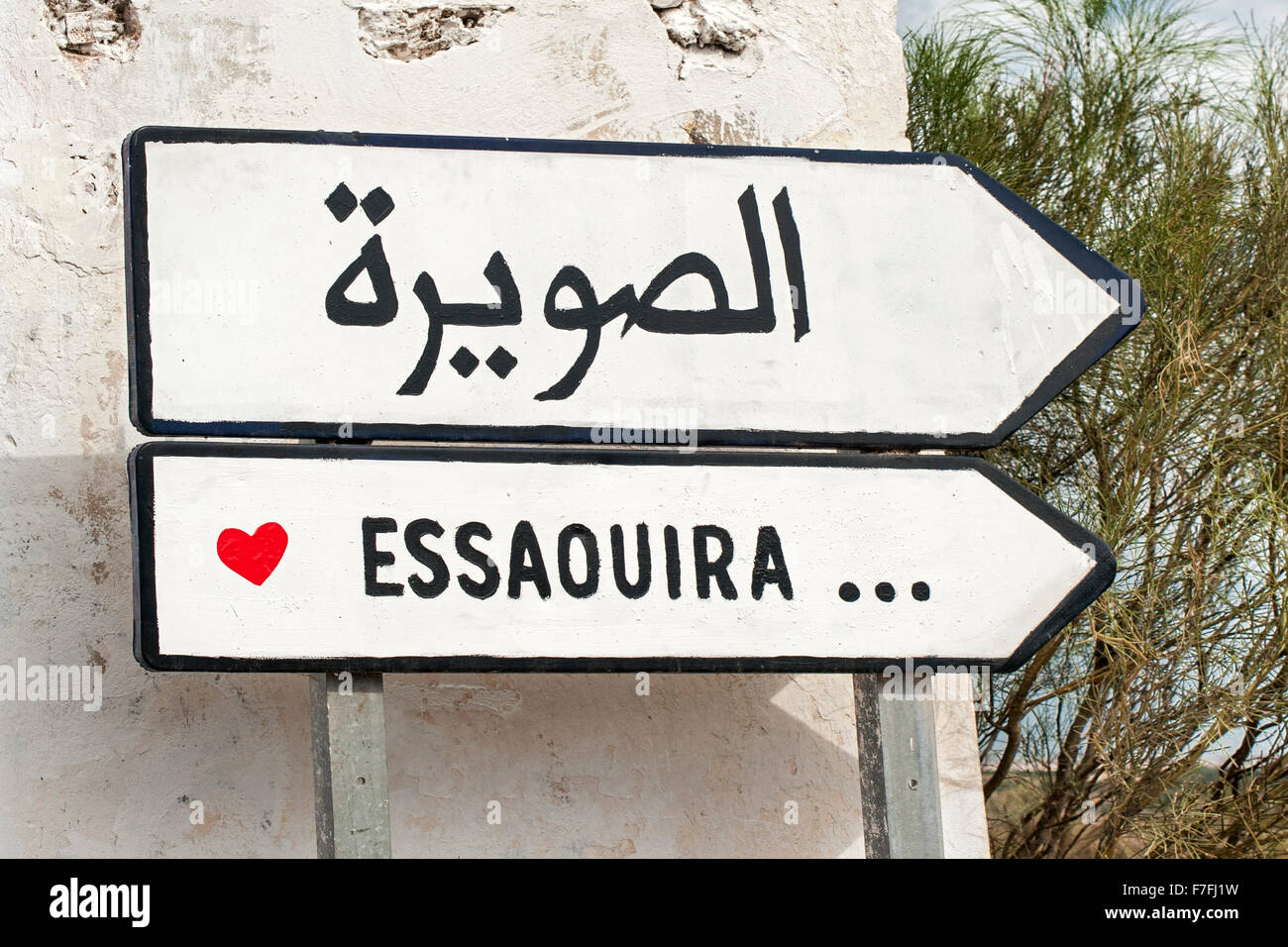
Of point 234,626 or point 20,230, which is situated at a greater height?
point 20,230

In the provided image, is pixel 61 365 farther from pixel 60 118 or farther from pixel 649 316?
pixel 649 316

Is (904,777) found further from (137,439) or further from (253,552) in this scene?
(137,439)

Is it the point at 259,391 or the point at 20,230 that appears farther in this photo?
the point at 20,230

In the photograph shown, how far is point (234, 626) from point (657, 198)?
2.55ft

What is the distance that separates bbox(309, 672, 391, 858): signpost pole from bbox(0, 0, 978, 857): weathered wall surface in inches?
15.9

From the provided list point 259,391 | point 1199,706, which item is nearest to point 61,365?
point 259,391

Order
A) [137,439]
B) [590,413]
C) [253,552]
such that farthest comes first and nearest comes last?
[137,439], [590,413], [253,552]

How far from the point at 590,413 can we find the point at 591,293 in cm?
16

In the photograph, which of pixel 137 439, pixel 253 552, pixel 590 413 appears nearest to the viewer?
pixel 253 552

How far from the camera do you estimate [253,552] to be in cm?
140

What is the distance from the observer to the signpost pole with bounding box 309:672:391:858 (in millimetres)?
1404

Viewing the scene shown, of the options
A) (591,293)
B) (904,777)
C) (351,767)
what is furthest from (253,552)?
(904,777)

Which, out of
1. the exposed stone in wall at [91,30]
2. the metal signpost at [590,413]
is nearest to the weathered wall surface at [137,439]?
the exposed stone in wall at [91,30]

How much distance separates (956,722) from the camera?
1.96 metres
